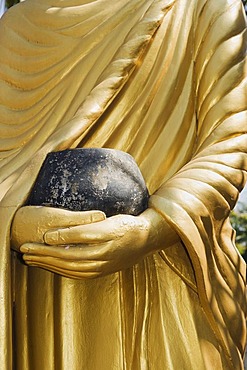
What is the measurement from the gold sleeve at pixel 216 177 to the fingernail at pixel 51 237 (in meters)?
0.28

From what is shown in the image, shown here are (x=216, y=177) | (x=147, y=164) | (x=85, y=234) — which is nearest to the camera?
(x=85, y=234)

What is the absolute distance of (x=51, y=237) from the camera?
6.31 ft

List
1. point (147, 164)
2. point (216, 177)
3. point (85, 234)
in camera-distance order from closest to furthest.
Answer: point (85, 234) → point (216, 177) → point (147, 164)

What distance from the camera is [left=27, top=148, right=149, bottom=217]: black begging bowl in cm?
197

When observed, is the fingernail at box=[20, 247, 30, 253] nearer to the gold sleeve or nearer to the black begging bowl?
the black begging bowl

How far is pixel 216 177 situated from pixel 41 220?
1.56 ft

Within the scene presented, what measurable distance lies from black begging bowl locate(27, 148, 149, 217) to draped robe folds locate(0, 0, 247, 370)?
84 millimetres

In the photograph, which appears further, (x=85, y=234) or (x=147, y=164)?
(x=147, y=164)

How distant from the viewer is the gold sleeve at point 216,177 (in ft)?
6.90

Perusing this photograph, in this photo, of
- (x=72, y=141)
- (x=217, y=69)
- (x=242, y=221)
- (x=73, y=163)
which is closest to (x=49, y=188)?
(x=73, y=163)

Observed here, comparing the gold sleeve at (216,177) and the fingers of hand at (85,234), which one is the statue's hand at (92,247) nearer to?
the fingers of hand at (85,234)

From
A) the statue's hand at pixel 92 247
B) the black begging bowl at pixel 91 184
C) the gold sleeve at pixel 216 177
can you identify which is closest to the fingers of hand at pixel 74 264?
the statue's hand at pixel 92 247

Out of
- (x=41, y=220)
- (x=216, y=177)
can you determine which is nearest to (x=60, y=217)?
(x=41, y=220)

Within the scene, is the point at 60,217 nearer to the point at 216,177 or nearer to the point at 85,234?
the point at 85,234
